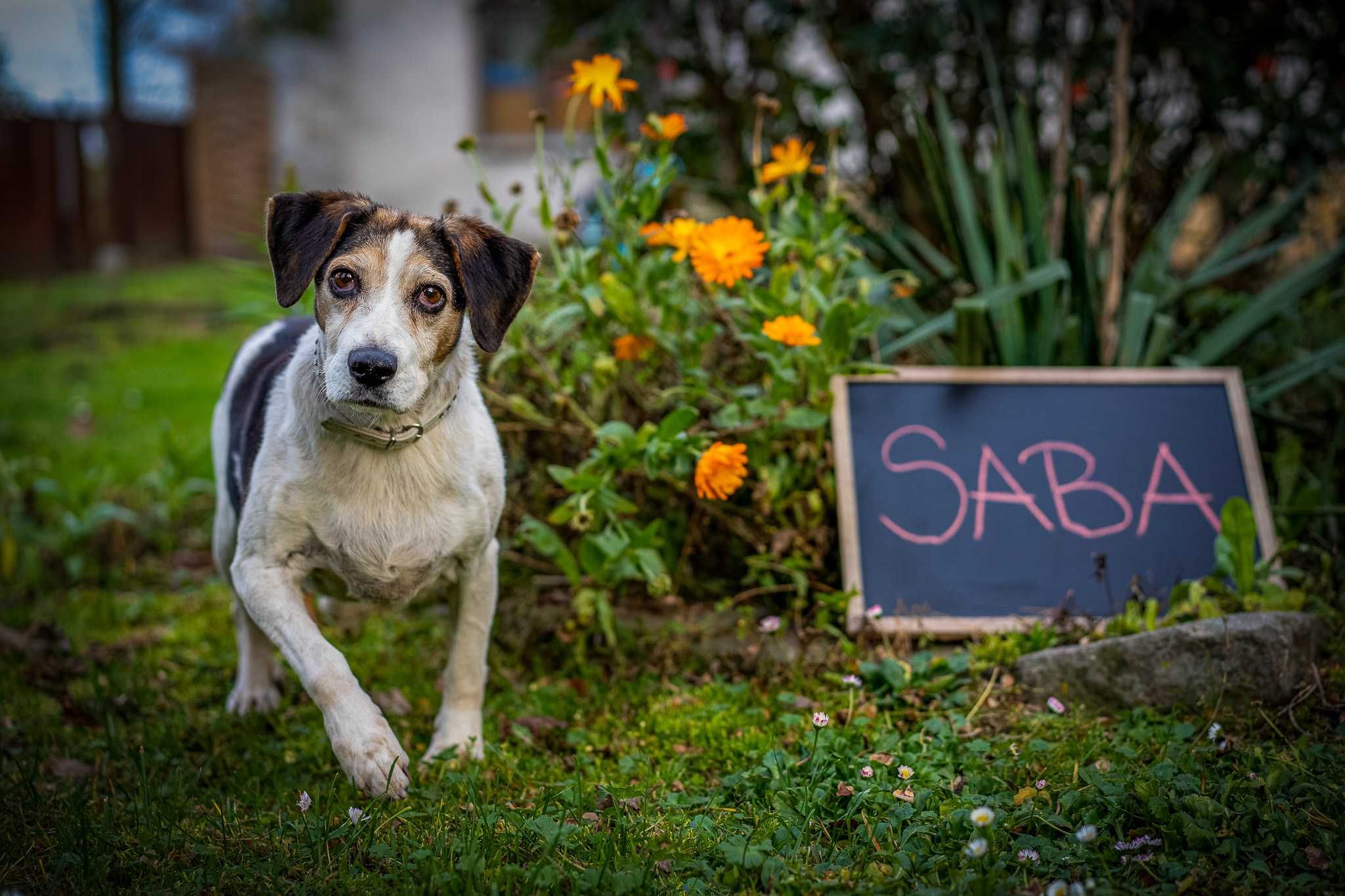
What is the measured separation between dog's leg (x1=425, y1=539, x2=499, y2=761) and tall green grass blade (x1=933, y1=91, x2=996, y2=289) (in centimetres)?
221

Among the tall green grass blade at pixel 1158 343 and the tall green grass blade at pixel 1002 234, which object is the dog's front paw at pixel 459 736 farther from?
the tall green grass blade at pixel 1158 343

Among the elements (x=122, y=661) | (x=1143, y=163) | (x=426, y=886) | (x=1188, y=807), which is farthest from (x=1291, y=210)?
(x=122, y=661)

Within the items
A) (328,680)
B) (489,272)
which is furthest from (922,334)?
(328,680)

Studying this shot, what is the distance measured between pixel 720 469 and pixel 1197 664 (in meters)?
1.26

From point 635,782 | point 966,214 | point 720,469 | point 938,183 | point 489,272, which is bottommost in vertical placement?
point 635,782

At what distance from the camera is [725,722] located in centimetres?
275

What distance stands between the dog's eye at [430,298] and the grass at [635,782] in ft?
3.51

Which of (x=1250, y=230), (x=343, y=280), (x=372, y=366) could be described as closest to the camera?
(x=372, y=366)

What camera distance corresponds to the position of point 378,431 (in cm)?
246

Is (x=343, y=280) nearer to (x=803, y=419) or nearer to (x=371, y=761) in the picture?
→ (x=371, y=761)

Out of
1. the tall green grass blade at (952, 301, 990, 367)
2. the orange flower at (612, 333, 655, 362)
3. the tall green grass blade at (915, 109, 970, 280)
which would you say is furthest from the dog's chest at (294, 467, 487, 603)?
the tall green grass blade at (915, 109, 970, 280)

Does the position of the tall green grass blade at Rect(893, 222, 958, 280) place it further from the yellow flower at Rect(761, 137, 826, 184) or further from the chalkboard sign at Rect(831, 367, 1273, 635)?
the yellow flower at Rect(761, 137, 826, 184)

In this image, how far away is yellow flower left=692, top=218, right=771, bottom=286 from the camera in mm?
2963

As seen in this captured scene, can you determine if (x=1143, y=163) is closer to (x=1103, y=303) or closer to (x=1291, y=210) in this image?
(x=1291, y=210)
